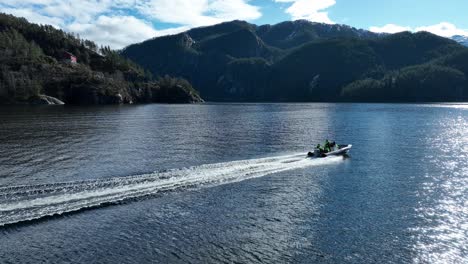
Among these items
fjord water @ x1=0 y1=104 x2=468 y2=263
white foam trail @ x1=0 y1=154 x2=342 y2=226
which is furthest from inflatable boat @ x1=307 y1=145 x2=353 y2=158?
white foam trail @ x1=0 y1=154 x2=342 y2=226

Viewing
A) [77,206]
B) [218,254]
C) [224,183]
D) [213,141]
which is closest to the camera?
[218,254]

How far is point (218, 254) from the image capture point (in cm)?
3338

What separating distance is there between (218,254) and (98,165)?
37456 millimetres

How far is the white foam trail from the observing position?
41.0m

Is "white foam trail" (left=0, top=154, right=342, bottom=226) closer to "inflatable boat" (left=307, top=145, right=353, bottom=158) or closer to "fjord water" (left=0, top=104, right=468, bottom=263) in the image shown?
"fjord water" (left=0, top=104, right=468, bottom=263)

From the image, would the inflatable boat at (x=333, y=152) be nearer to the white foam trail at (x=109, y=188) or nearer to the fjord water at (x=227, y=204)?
the fjord water at (x=227, y=204)

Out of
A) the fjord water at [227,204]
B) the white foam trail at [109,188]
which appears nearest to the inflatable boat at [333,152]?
the fjord water at [227,204]

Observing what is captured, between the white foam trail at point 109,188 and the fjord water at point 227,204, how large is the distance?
17cm

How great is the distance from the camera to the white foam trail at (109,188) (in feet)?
135

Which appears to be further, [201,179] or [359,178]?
[359,178]

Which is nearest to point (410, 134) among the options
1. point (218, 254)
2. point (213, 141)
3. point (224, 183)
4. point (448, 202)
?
point (213, 141)

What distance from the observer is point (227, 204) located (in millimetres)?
46219

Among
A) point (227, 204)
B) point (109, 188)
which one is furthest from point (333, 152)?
point (109, 188)

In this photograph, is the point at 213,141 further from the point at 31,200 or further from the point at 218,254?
the point at 218,254
